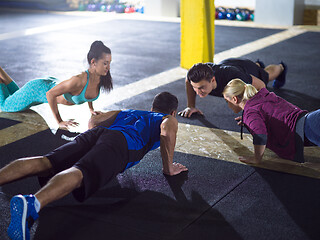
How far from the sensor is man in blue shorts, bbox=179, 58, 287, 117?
4160 mm

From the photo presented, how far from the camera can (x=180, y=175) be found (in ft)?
11.7

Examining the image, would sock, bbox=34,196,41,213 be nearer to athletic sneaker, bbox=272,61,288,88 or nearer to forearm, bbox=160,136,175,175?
forearm, bbox=160,136,175,175

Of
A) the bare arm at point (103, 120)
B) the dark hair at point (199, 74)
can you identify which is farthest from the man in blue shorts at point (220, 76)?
the bare arm at point (103, 120)

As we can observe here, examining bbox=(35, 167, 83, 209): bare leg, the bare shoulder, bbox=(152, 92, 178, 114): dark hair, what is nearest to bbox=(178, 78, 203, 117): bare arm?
the bare shoulder

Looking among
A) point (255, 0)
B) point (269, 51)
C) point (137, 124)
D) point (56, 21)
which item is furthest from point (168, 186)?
point (56, 21)

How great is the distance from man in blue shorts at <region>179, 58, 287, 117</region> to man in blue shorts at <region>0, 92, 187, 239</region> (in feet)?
2.17

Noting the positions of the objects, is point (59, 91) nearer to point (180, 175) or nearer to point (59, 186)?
point (180, 175)

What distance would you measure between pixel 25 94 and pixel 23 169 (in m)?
2.08

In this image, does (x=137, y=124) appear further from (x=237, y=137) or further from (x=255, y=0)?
(x=255, y=0)

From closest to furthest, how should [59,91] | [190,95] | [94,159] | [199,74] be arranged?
[94,159] → [199,74] → [59,91] → [190,95]

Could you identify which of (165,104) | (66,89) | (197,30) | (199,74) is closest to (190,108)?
(199,74)

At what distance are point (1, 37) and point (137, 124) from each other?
7481 mm

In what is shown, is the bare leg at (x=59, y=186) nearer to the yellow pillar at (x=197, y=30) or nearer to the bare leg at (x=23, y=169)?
the bare leg at (x=23, y=169)

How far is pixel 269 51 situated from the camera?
305 inches
